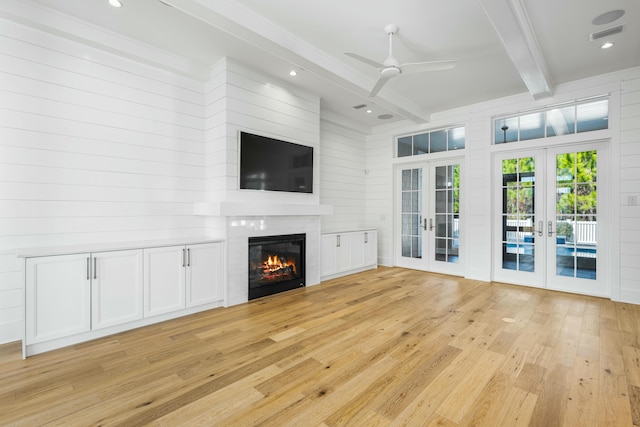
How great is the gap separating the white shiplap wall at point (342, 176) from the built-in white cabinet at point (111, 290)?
2862 mm

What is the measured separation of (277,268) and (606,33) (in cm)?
482

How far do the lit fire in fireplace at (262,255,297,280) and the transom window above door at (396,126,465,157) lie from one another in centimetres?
355

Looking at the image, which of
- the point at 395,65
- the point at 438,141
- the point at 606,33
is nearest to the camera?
the point at 395,65

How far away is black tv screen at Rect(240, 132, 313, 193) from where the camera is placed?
405cm

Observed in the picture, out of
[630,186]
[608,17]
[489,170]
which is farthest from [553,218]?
[608,17]

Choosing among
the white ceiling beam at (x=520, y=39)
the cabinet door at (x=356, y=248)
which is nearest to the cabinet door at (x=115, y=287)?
the cabinet door at (x=356, y=248)

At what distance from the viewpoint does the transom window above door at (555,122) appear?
4.49 meters

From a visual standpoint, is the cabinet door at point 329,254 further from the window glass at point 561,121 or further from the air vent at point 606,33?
the air vent at point 606,33

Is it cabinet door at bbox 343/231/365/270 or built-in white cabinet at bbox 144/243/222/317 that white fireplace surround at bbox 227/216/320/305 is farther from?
cabinet door at bbox 343/231/365/270

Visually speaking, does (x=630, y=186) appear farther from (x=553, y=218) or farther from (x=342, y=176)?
(x=342, y=176)

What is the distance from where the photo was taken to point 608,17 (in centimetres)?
311

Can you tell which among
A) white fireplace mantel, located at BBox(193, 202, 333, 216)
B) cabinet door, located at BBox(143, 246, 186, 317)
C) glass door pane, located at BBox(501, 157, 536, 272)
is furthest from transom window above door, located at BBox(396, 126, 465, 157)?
cabinet door, located at BBox(143, 246, 186, 317)

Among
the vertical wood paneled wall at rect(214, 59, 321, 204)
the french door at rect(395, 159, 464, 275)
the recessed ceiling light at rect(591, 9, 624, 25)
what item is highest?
the recessed ceiling light at rect(591, 9, 624, 25)

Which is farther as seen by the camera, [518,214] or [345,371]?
[518,214]
